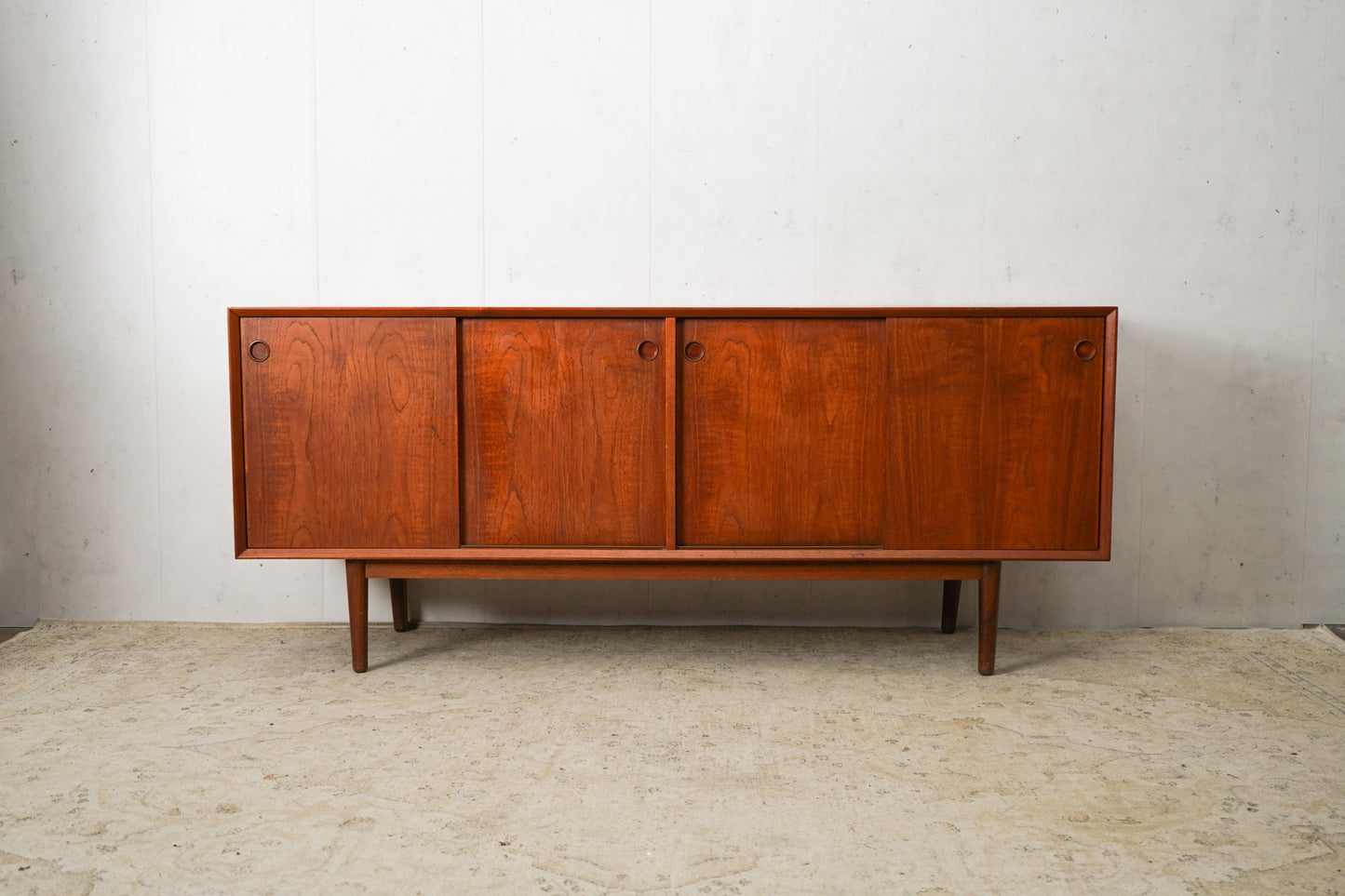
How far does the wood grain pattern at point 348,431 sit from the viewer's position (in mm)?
1872

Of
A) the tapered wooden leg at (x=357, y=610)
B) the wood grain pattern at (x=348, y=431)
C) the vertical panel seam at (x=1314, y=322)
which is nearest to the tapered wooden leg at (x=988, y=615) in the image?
the vertical panel seam at (x=1314, y=322)

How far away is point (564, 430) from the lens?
1896mm

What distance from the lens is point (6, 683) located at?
1943 mm

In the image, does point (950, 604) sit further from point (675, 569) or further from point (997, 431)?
point (675, 569)

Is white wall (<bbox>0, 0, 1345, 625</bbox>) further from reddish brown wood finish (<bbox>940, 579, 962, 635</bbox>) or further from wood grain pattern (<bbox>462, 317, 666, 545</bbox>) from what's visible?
wood grain pattern (<bbox>462, 317, 666, 545</bbox>)

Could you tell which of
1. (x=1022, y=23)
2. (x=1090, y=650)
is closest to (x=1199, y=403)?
(x=1090, y=650)

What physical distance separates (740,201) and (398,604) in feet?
4.72

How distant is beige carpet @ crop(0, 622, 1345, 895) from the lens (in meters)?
1.20

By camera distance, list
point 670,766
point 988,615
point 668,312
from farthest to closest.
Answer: point 988,615 < point 668,312 < point 670,766

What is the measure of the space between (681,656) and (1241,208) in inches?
76.5

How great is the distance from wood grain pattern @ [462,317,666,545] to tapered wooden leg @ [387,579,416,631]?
553 mm

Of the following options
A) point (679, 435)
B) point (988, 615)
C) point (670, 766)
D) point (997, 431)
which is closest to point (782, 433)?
point (679, 435)

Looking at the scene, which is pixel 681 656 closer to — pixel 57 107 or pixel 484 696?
pixel 484 696

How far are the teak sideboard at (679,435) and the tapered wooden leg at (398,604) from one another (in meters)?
0.44
